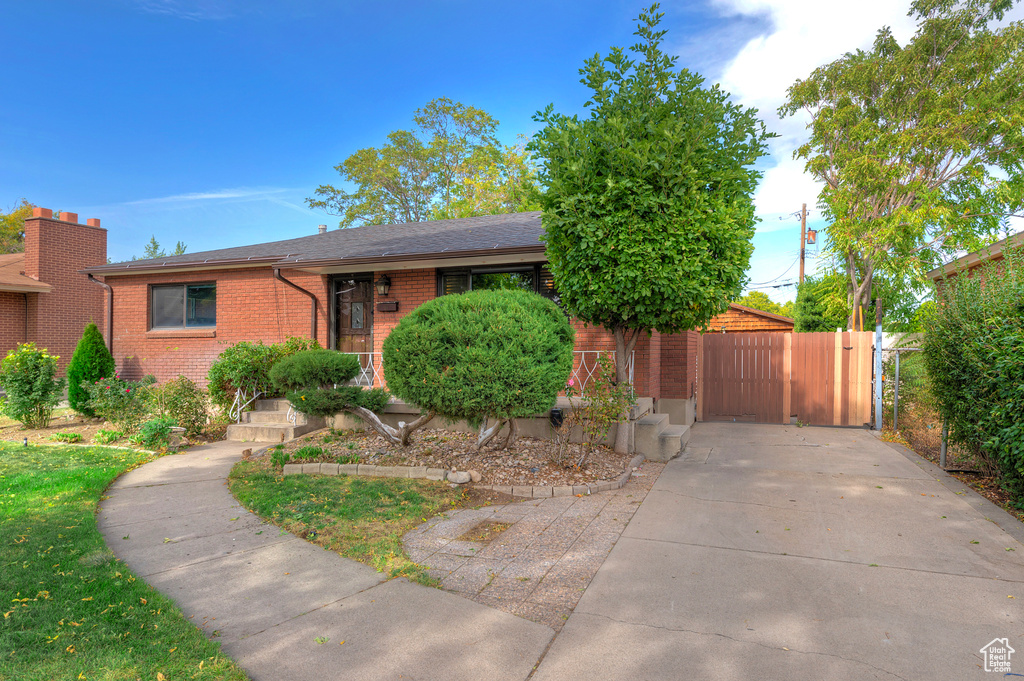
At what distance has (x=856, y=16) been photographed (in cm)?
1669

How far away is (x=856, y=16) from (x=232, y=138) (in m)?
20.8

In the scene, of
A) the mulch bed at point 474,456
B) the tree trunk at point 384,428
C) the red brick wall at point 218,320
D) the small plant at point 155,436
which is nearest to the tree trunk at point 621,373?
the mulch bed at point 474,456

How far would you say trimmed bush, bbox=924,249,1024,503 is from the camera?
14.7ft

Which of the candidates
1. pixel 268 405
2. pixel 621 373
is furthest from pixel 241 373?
pixel 621 373

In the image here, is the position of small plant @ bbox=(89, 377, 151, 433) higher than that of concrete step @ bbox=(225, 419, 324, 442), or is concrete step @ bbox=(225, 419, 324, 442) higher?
small plant @ bbox=(89, 377, 151, 433)

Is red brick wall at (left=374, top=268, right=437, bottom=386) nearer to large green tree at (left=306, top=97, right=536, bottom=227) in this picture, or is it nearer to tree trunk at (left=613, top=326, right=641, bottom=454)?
tree trunk at (left=613, top=326, right=641, bottom=454)

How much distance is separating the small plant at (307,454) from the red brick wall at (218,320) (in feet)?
14.8

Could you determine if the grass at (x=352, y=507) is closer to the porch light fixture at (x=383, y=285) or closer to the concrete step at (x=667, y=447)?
the concrete step at (x=667, y=447)

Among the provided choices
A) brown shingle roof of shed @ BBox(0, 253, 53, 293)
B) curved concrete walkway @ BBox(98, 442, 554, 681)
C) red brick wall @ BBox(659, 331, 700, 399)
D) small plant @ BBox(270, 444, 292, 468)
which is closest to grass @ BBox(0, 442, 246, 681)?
curved concrete walkway @ BBox(98, 442, 554, 681)

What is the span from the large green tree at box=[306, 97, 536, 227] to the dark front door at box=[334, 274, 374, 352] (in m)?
16.2

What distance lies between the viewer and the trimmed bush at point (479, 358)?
543 centimetres

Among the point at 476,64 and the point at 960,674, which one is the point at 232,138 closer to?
the point at 476,64

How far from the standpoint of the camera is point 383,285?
1028 centimetres

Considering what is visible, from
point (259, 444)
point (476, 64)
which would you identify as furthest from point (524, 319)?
point (476, 64)
